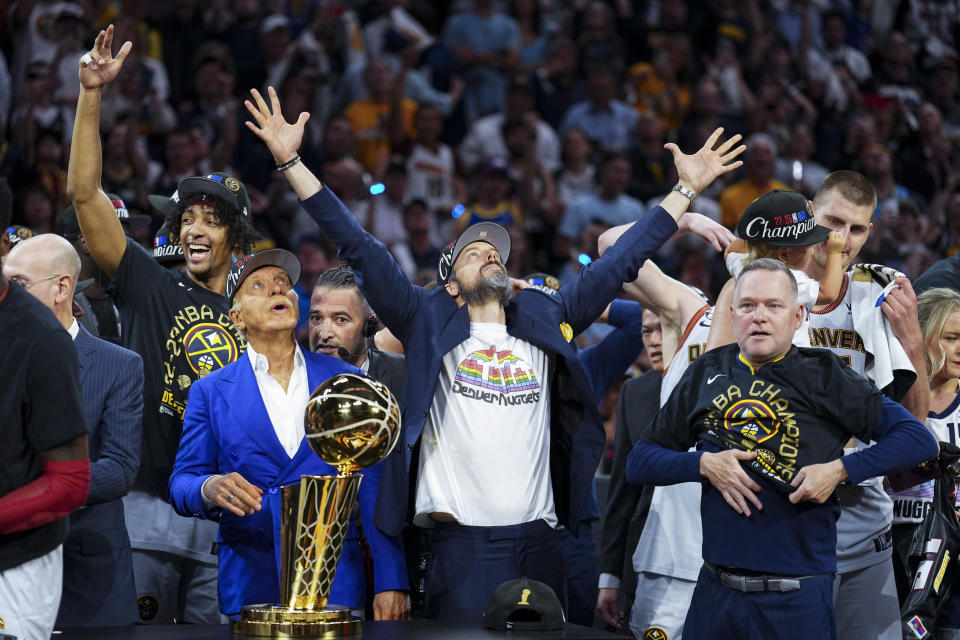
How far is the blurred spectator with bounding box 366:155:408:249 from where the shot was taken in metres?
8.94

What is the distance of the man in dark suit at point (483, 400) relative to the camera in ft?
12.7

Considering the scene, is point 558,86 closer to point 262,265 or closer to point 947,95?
point 947,95

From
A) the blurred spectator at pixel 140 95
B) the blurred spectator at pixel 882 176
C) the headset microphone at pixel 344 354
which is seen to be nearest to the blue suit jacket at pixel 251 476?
the headset microphone at pixel 344 354

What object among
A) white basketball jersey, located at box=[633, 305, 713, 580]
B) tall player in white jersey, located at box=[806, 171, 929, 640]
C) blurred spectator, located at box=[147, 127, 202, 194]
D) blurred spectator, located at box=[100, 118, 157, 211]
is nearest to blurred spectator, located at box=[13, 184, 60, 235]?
blurred spectator, located at box=[100, 118, 157, 211]

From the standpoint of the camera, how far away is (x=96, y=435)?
12.4ft

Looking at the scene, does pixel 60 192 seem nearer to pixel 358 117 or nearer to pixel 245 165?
pixel 245 165

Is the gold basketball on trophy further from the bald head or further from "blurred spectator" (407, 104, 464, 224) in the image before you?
"blurred spectator" (407, 104, 464, 224)

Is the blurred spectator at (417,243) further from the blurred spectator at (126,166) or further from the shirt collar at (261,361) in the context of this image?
the shirt collar at (261,361)

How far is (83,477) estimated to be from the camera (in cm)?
286

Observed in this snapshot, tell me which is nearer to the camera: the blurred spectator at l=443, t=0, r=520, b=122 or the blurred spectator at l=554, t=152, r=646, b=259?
the blurred spectator at l=554, t=152, r=646, b=259

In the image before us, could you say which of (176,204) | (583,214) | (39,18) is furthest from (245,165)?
(176,204)

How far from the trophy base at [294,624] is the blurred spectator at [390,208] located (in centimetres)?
594

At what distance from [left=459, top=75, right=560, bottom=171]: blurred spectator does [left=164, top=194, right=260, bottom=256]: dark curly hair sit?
5.35 metres

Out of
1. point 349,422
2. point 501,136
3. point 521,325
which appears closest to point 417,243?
point 501,136
